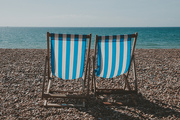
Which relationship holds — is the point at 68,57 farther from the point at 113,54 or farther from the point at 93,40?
the point at 93,40

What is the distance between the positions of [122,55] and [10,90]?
2539mm

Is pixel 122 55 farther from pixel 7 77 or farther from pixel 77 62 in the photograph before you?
pixel 7 77

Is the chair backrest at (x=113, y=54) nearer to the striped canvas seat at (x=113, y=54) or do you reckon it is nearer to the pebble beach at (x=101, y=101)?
the striped canvas seat at (x=113, y=54)

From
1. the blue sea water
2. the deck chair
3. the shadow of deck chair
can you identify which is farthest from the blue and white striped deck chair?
the blue sea water

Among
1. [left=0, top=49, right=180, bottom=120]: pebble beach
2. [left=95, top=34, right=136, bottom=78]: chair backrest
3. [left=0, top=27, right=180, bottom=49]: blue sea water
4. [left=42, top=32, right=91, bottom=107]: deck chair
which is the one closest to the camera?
[left=0, top=49, right=180, bottom=120]: pebble beach

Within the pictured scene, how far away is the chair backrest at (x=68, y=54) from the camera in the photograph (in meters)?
3.12

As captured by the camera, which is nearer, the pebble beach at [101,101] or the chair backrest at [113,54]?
the pebble beach at [101,101]

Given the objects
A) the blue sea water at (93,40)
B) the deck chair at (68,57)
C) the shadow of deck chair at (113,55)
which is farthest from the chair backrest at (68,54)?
the blue sea water at (93,40)

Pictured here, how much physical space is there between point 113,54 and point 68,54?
84 centimetres

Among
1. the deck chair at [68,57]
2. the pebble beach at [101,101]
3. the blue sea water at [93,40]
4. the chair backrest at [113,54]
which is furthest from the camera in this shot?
the blue sea water at [93,40]

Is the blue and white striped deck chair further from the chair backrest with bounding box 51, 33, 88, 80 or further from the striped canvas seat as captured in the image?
the chair backrest with bounding box 51, 33, 88, 80

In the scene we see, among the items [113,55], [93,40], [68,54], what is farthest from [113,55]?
[93,40]

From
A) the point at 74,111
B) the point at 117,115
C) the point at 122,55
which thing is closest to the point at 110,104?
the point at 117,115

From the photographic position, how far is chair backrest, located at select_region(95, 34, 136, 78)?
3.20m
